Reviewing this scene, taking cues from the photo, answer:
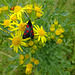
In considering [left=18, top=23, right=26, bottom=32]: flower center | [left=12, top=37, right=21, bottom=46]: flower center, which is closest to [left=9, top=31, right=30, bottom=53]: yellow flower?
[left=12, top=37, right=21, bottom=46]: flower center

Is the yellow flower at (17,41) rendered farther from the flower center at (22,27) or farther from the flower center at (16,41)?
the flower center at (22,27)

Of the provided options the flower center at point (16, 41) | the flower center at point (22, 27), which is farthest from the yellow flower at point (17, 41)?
the flower center at point (22, 27)

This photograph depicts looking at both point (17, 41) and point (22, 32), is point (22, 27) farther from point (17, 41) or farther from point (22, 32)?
point (17, 41)

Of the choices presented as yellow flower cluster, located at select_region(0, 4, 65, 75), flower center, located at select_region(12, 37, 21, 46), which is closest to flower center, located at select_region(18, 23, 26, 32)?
yellow flower cluster, located at select_region(0, 4, 65, 75)

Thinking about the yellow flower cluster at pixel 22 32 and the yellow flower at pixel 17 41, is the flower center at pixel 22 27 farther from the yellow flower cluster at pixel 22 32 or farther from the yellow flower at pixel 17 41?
the yellow flower at pixel 17 41

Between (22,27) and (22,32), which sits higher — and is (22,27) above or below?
above

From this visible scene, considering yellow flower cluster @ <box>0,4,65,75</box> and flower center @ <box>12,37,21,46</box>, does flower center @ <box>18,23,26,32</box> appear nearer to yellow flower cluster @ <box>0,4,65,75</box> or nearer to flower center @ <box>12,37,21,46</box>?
yellow flower cluster @ <box>0,4,65,75</box>

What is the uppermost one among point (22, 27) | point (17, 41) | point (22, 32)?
point (22, 27)

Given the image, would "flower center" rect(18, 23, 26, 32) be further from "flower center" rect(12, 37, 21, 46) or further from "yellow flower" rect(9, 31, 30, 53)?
"flower center" rect(12, 37, 21, 46)

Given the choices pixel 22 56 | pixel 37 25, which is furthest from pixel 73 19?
pixel 22 56

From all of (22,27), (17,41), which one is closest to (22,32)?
(22,27)

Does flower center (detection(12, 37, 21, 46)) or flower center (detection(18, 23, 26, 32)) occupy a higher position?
flower center (detection(18, 23, 26, 32))

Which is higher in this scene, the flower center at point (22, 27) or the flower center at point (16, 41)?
the flower center at point (22, 27)
